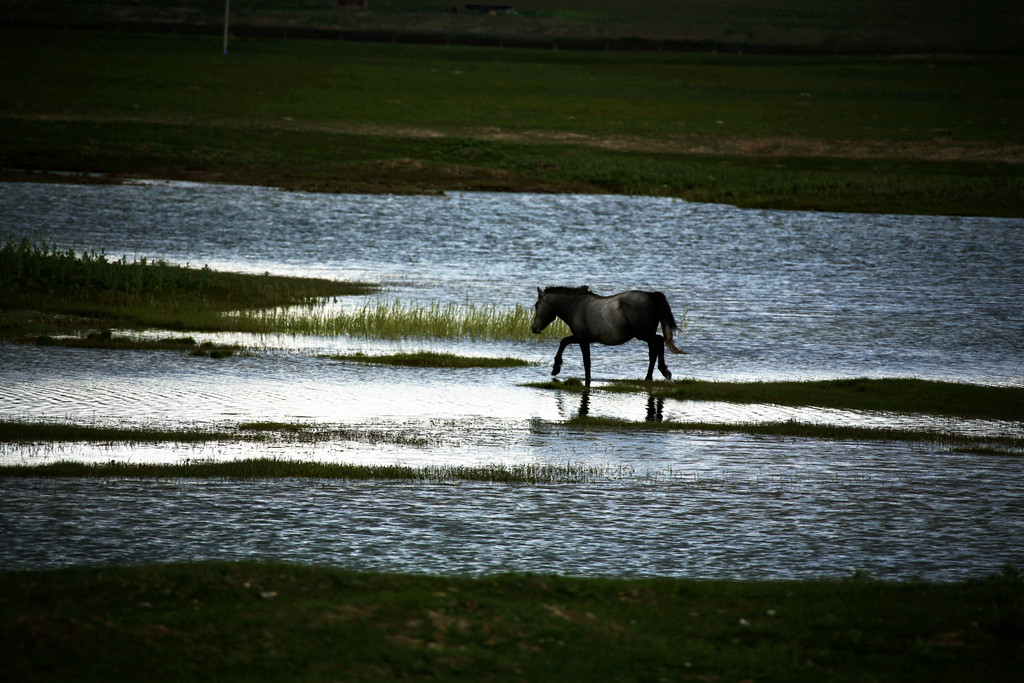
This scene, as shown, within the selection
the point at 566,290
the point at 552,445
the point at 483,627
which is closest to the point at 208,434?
the point at 552,445

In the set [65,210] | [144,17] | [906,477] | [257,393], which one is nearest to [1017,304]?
[906,477]

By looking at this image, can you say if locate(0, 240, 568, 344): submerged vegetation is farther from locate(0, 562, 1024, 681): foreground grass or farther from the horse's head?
locate(0, 562, 1024, 681): foreground grass

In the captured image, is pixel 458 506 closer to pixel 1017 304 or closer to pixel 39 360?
pixel 39 360

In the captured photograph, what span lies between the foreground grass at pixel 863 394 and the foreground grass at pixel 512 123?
49130 millimetres

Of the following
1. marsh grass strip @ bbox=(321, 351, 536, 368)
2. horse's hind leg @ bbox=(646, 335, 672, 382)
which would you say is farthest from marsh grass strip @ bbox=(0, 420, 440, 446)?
marsh grass strip @ bbox=(321, 351, 536, 368)

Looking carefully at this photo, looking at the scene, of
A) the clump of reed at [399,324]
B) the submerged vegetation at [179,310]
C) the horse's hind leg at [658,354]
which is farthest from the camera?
the clump of reed at [399,324]

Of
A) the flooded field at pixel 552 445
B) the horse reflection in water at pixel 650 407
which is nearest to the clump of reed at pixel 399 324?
the flooded field at pixel 552 445

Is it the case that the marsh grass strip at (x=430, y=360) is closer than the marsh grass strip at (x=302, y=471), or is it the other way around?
the marsh grass strip at (x=302, y=471)

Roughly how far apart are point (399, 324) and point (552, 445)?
14539mm

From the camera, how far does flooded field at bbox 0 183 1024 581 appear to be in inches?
546

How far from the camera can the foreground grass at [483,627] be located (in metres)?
9.62

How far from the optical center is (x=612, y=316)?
85.5ft

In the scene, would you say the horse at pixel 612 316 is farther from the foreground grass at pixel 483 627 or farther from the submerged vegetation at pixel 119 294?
the foreground grass at pixel 483 627

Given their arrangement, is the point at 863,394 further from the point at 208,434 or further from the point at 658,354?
the point at 208,434
